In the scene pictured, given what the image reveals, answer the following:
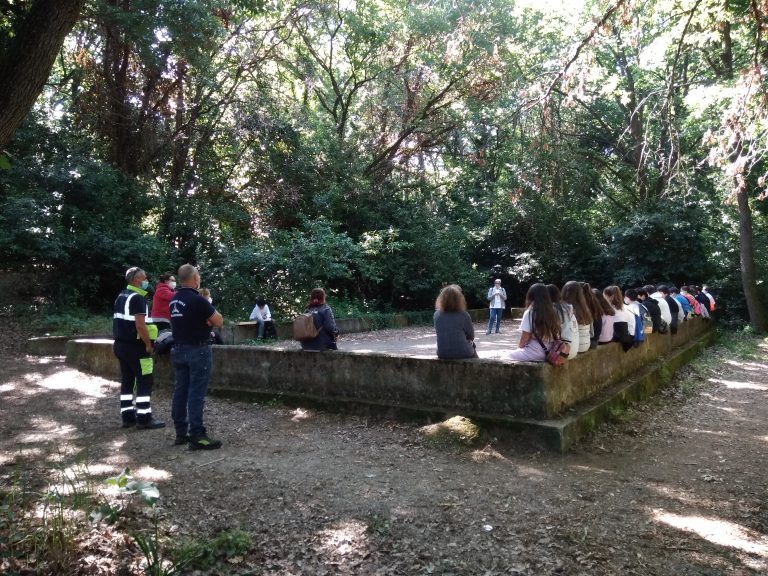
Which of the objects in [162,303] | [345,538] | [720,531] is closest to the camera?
[345,538]

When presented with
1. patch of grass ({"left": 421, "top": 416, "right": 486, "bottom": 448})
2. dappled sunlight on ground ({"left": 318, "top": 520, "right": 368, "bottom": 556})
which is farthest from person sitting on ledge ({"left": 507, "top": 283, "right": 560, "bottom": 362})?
dappled sunlight on ground ({"left": 318, "top": 520, "right": 368, "bottom": 556})

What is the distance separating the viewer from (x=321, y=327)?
731 centimetres

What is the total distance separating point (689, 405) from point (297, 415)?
592cm

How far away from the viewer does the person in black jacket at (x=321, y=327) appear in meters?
7.32

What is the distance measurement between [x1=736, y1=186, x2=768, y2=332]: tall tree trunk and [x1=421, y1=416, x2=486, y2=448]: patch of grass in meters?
16.4

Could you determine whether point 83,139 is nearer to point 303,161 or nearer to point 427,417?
point 303,161

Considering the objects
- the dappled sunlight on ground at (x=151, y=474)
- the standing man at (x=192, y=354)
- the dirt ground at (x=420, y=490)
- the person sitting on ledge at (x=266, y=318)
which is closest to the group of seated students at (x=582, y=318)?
the dirt ground at (x=420, y=490)

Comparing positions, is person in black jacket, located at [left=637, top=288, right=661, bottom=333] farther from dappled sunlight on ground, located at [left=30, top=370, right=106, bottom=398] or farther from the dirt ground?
dappled sunlight on ground, located at [left=30, top=370, right=106, bottom=398]

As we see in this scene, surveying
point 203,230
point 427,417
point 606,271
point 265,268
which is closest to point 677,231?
point 606,271

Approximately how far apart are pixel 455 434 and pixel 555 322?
1.56m

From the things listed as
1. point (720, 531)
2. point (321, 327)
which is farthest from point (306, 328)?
point (720, 531)

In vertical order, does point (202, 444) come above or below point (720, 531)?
above

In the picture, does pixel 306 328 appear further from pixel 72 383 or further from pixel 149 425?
pixel 72 383

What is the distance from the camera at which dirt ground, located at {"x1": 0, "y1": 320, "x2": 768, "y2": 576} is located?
3604mm
